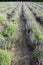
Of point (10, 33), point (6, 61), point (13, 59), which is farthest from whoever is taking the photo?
point (10, 33)

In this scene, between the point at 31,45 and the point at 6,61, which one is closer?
the point at 6,61

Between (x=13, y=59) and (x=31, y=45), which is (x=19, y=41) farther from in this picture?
(x=13, y=59)

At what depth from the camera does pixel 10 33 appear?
10.4 m

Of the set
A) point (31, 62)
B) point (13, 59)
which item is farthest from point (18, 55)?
point (31, 62)

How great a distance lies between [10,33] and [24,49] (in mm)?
1290

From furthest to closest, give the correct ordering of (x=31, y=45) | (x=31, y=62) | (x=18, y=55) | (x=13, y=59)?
(x=31, y=45) → (x=18, y=55) → (x=13, y=59) → (x=31, y=62)

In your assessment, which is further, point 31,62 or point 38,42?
point 38,42

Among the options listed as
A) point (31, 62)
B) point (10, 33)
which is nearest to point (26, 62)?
point (31, 62)

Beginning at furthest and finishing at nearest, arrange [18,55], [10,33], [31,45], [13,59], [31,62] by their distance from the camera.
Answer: [10,33]
[31,45]
[18,55]
[13,59]
[31,62]

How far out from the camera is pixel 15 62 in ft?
26.2

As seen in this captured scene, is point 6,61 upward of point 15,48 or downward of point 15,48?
upward

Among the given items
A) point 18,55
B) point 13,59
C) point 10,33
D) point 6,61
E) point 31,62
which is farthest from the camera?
point 10,33

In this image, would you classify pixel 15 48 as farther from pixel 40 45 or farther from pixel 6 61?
pixel 6 61

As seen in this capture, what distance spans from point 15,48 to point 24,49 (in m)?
0.47
